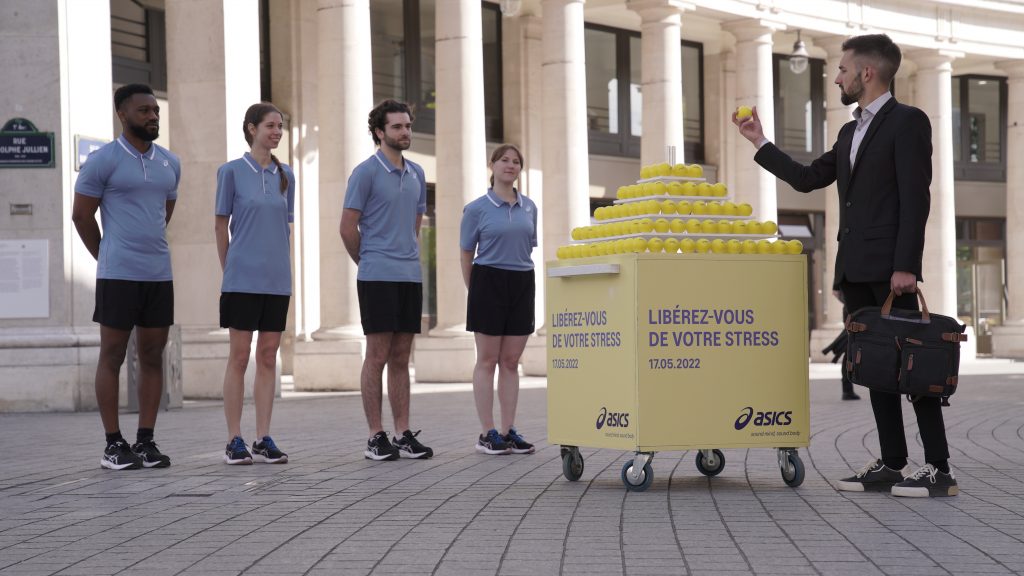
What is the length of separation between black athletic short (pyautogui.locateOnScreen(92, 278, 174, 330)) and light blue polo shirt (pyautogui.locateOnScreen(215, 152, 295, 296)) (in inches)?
15.5

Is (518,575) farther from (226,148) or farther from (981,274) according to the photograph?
(981,274)

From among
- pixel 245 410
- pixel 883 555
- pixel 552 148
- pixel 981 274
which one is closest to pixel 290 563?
pixel 883 555

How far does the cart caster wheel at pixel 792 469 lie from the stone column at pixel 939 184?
86.3ft

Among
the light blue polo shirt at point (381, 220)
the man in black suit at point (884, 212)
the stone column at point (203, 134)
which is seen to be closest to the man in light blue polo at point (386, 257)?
the light blue polo shirt at point (381, 220)

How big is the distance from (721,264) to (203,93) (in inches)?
407

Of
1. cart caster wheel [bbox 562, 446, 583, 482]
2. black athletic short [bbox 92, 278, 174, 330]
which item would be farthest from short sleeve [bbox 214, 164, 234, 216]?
cart caster wheel [bbox 562, 446, 583, 482]

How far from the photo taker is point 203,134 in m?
16.2

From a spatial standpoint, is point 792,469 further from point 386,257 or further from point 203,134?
point 203,134

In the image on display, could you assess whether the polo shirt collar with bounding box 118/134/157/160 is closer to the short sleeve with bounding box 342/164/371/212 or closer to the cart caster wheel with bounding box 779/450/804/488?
the short sleeve with bounding box 342/164/371/212

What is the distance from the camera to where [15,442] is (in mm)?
10352

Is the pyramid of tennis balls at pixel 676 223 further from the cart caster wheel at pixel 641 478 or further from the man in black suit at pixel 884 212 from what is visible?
the cart caster wheel at pixel 641 478

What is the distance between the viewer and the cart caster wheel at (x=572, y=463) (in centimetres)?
747

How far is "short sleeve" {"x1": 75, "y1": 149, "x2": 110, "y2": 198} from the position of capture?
27.1ft

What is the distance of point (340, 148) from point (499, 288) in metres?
11.3
